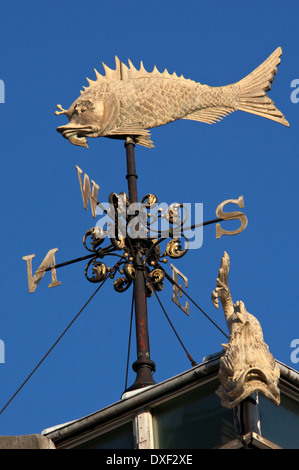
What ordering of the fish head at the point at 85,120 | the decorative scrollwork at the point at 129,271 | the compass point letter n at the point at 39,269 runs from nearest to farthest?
the decorative scrollwork at the point at 129,271 → the compass point letter n at the point at 39,269 → the fish head at the point at 85,120

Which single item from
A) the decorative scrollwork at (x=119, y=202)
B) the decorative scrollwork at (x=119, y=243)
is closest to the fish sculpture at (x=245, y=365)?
the decorative scrollwork at (x=119, y=243)

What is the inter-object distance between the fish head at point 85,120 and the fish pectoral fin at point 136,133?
0.25 metres

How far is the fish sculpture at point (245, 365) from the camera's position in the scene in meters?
22.3

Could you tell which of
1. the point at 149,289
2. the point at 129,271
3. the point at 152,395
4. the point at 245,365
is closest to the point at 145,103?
the point at 129,271

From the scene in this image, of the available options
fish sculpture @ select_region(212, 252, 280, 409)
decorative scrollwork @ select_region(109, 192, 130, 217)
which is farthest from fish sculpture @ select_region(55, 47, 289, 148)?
fish sculpture @ select_region(212, 252, 280, 409)

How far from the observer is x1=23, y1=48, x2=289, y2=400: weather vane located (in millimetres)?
27703

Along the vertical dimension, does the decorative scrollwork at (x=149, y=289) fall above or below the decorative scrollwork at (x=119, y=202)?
below

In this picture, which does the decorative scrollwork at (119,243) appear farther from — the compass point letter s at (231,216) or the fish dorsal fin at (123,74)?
the fish dorsal fin at (123,74)

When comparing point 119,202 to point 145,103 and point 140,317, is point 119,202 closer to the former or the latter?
point 140,317

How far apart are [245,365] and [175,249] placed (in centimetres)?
549

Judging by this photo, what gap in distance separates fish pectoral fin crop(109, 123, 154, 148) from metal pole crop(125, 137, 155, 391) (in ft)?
2.13

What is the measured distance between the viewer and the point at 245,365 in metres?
22.6
